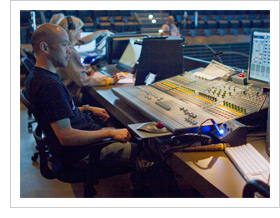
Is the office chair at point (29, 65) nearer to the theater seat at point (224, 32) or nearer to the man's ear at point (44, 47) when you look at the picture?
the man's ear at point (44, 47)

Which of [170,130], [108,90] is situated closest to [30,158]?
[108,90]

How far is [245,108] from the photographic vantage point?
5.37ft

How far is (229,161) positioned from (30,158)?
2.33 meters

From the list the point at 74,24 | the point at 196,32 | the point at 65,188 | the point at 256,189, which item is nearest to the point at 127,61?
the point at 74,24

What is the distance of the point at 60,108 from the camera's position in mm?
1595

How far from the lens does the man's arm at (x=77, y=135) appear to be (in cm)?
162

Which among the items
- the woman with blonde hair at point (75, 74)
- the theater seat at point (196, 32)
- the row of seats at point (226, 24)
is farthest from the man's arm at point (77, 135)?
the row of seats at point (226, 24)

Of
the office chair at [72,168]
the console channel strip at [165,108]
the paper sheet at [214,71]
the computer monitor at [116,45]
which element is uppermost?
the computer monitor at [116,45]

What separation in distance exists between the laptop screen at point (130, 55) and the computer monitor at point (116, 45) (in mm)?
124

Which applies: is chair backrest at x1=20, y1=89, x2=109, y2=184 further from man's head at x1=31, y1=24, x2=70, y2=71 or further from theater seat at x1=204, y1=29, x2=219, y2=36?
theater seat at x1=204, y1=29, x2=219, y2=36

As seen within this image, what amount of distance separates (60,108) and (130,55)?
2.11 meters

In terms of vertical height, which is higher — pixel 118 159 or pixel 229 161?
pixel 229 161
